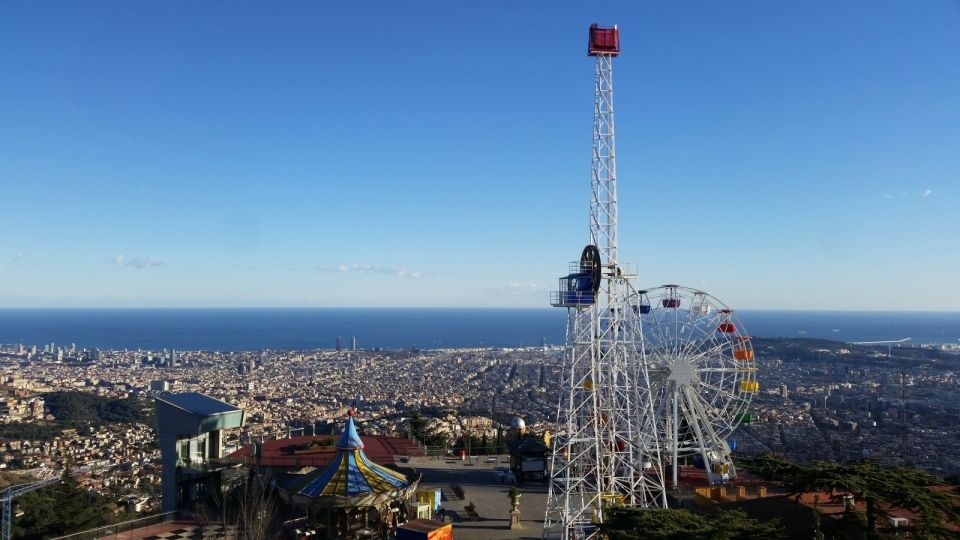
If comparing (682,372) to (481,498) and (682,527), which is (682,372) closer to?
(481,498)

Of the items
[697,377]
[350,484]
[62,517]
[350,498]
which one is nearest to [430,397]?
[697,377]

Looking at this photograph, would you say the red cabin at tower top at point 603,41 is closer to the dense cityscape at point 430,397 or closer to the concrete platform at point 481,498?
the concrete platform at point 481,498

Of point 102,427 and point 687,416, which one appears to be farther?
point 102,427

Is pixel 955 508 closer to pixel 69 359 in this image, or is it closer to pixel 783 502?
pixel 783 502

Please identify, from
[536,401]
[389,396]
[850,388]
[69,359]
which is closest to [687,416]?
[536,401]

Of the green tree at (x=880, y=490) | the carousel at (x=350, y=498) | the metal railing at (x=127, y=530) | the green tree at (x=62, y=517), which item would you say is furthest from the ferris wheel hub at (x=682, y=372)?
the green tree at (x=62, y=517)
